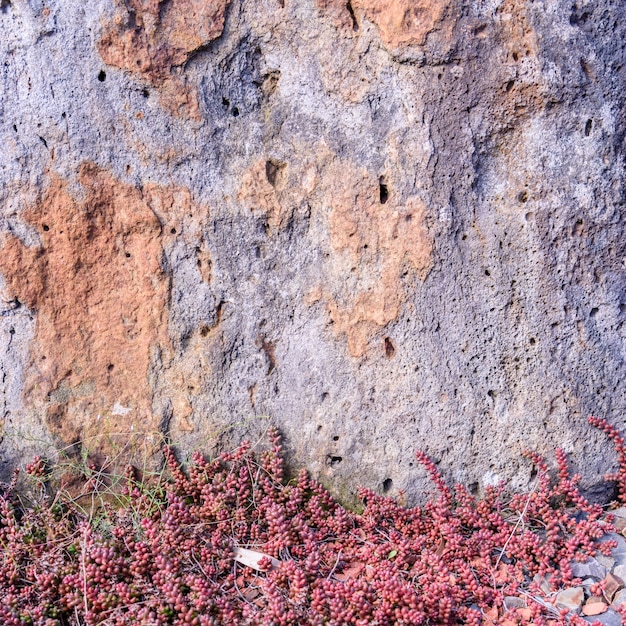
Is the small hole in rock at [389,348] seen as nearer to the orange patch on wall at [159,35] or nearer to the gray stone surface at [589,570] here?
the gray stone surface at [589,570]

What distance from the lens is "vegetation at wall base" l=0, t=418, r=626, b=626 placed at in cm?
241

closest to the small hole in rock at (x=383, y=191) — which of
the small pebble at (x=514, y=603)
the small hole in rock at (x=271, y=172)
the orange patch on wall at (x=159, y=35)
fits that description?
the small hole in rock at (x=271, y=172)

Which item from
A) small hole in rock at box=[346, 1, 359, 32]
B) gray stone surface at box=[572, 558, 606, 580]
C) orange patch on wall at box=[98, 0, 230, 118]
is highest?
small hole in rock at box=[346, 1, 359, 32]

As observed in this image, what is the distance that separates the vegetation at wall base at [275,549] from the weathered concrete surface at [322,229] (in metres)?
0.18

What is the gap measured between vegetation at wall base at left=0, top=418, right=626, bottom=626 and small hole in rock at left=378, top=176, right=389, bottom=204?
122cm

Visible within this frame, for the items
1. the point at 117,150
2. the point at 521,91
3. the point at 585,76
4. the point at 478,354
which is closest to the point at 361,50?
the point at 521,91

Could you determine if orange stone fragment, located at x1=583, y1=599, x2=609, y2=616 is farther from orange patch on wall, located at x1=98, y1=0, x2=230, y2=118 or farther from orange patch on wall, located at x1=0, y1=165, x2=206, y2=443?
orange patch on wall, located at x1=98, y1=0, x2=230, y2=118

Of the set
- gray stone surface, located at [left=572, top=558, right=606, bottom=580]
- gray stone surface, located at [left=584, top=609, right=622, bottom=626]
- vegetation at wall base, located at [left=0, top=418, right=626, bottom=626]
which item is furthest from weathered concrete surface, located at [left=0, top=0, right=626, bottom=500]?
gray stone surface, located at [left=584, top=609, right=622, bottom=626]

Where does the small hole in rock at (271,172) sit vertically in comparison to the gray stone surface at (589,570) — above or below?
above

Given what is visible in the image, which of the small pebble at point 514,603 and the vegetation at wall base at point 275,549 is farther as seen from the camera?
the small pebble at point 514,603

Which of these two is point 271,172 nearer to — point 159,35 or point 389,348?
point 159,35

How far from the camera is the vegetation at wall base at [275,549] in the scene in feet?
7.91

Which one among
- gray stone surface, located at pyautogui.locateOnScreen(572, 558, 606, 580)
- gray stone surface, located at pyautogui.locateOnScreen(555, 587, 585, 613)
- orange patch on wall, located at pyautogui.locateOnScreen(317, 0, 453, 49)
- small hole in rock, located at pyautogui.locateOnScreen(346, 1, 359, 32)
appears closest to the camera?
gray stone surface, located at pyautogui.locateOnScreen(555, 587, 585, 613)

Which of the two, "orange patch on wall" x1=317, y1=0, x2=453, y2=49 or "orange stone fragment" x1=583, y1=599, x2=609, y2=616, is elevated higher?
"orange patch on wall" x1=317, y1=0, x2=453, y2=49
